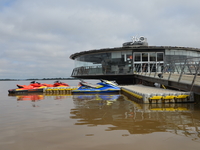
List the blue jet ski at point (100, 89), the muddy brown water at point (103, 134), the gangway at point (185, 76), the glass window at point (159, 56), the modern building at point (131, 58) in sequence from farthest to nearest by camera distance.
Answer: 1. the glass window at point (159, 56)
2. the modern building at point (131, 58)
3. the blue jet ski at point (100, 89)
4. the gangway at point (185, 76)
5. the muddy brown water at point (103, 134)

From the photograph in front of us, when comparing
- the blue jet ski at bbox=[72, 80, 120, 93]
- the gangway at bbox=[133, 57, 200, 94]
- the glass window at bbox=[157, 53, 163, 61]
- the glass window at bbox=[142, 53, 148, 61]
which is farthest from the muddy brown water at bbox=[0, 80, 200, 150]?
the glass window at bbox=[157, 53, 163, 61]

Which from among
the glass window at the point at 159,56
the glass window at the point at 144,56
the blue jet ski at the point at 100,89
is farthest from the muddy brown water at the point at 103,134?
the glass window at the point at 159,56

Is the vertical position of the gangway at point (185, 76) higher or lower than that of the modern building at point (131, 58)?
lower

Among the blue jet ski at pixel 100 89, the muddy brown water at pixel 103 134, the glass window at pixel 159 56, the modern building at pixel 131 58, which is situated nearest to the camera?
the muddy brown water at pixel 103 134

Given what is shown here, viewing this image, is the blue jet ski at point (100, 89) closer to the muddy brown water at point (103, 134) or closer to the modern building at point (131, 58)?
the modern building at point (131, 58)

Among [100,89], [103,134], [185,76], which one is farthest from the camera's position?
[100,89]

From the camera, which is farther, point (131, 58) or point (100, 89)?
point (131, 58)

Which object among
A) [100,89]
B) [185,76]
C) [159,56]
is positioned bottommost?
[100,89]

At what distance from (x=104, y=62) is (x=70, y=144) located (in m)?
20.7

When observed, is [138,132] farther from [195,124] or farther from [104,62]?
[104,62]

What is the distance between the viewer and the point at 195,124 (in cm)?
498

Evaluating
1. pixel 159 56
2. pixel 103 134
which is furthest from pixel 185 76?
pixel 159 56

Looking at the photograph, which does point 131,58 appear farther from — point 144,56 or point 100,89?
point 100,89

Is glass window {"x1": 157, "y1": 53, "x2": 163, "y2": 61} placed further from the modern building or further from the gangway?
the gangway
